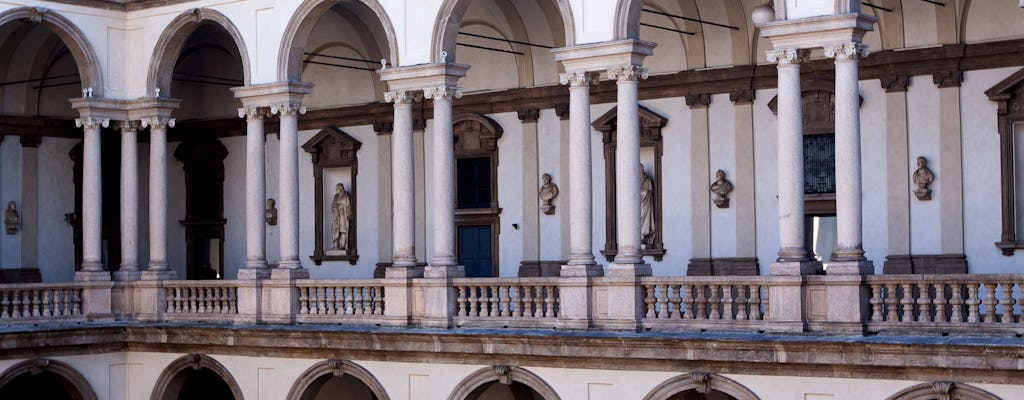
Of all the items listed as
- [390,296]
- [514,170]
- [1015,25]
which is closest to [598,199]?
[514,170]

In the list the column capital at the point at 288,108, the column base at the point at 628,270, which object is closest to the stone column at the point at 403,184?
the column capital at the point at 288,108

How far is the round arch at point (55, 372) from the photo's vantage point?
27.4 meters

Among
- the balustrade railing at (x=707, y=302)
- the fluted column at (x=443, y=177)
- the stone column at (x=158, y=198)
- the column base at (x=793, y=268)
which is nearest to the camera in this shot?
the column base at (x=793, y=268)

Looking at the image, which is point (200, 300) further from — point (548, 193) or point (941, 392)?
point (941, 392)

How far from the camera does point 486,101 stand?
31.0 meters

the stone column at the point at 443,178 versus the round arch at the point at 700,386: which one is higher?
the stone column at the point at 443,178

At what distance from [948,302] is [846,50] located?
10.9 feet

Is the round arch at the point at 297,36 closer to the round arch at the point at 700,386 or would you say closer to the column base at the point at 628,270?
the column base at the point at 628,270

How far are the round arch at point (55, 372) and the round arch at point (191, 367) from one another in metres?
1.10

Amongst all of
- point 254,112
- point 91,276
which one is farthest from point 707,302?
Result: point 91,276

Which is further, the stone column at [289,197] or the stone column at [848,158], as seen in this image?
the stone column at [289,197]

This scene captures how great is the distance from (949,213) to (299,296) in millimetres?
10133

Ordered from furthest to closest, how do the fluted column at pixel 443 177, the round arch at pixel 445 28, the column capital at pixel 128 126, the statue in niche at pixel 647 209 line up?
the column capital at pixel 128 126
the statue in niche at pixel 647 209
the round arch at pixel 445 28
the fluted column at pixel 443 177

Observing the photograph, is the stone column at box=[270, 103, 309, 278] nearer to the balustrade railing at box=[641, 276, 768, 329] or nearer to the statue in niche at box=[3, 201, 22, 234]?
the balustrade railing at box=[641, 276, 768, 329]
